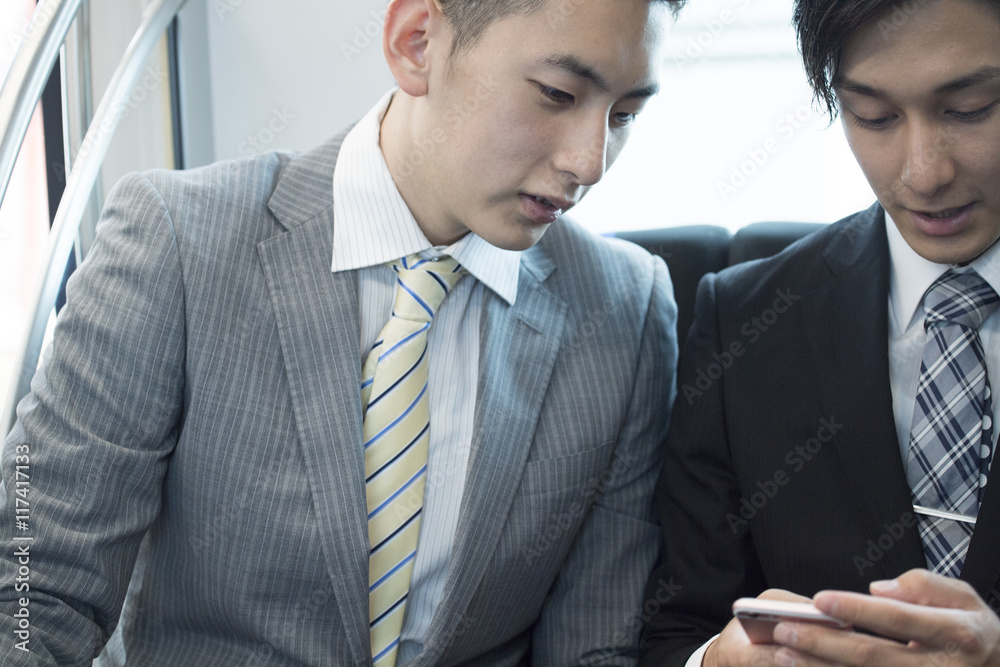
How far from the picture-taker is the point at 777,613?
2.55ft

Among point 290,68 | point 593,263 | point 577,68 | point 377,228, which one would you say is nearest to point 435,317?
point 377,228

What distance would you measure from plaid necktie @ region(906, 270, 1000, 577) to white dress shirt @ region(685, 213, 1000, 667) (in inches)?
0.5

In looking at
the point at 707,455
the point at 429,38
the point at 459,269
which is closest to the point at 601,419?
the point at 707,455

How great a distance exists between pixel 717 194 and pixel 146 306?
1.48 m

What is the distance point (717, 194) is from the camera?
7.11 feet

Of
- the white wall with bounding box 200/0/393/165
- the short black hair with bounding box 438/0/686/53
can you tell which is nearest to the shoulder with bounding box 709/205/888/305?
the short black hair with bounding box 438/0/686/53

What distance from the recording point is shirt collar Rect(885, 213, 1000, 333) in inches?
41.0

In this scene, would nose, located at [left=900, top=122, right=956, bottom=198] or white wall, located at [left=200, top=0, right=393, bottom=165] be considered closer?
nose, located at [left=900, top=122, right=956, bottom=198]

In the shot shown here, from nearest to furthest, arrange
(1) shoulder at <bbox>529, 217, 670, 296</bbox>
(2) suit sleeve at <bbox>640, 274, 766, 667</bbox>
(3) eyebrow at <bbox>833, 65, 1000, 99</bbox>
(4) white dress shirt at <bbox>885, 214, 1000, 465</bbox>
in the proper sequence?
(3) eyebrow at <bbox>833, 65, 1000, 99</bbox> < (4) white dress shirt at <bbox>885, 214, 1000, 465</bbox> < (2) suit sleeve at <bbox>640, 274, 766, 667</bbox> < (1) shoulder at <bbox>529, 217, 670, 296</bbox>

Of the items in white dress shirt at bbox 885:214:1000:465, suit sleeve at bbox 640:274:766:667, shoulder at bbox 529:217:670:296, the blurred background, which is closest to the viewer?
white dress shirt at bbox 885:214:1000:465

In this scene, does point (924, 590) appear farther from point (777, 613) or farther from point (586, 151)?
point (586, 151)

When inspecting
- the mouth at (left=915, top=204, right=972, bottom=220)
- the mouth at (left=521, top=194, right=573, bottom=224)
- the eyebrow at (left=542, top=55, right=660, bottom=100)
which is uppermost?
the eyebrow at (left=542, top=55, right=660, bottom=100)

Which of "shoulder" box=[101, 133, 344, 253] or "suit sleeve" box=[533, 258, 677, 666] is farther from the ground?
"shoulder" box=[101, 133, 344, 253]

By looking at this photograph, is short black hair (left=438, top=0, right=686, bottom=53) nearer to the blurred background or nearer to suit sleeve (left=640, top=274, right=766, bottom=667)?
suit sleeve (left=640, top=274, right=766, bottom=667)
